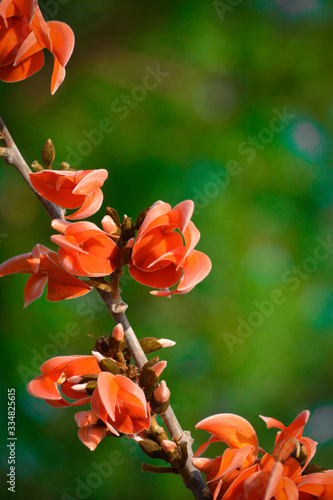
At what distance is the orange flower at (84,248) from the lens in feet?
1.03

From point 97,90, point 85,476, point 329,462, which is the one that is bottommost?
point 85,476

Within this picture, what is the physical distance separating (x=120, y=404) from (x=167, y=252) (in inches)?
3.5

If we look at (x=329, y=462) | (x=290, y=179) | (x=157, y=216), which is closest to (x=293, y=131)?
(x=290, y=179)

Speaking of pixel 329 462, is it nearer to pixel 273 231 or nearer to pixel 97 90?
pixel 273 231

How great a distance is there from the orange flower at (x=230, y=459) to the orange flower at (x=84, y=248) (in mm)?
109

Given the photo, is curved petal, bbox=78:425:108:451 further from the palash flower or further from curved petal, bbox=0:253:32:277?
curved petal, bbox=0:253:32:277

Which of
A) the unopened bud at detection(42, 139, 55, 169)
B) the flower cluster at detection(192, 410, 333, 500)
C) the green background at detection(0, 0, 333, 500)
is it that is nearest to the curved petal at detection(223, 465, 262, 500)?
the flower cluster at detection(192, 410, 333, 500)

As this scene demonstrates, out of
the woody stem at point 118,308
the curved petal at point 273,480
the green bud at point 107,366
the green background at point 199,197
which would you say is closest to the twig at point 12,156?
the woody stem at point 118,308

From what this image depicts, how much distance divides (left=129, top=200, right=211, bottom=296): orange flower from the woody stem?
3 centimetres

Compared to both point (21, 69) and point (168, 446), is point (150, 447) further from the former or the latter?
point (21, 69)

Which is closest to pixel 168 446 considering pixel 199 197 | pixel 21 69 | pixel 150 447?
pixel 150 447

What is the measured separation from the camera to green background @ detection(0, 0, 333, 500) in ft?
5.32

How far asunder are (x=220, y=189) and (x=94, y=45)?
0.61 m

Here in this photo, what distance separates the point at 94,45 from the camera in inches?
70.2
